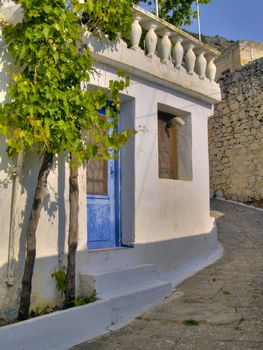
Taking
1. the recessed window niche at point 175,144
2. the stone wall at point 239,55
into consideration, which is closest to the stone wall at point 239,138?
the stone wall at point 239,55

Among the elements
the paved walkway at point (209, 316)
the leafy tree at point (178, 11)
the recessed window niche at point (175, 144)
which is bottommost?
the paved walkway at point (209, 316)

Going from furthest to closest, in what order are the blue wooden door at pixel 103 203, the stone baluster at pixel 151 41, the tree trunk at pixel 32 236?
the stone baluster at pixel 151 41 → the blue wooden door at pixel 103 203 → the tree trunk at pixel 32 236

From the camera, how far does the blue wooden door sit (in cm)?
502

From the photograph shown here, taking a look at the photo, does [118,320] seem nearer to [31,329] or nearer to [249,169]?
[31,329]

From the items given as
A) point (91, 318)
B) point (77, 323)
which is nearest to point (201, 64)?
point (91, 318)

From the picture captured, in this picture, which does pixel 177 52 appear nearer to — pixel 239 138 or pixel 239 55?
pixel 239 138

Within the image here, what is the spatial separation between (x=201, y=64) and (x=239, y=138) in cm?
578

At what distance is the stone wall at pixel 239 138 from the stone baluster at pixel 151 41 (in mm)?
6488

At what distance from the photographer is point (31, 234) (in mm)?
3744

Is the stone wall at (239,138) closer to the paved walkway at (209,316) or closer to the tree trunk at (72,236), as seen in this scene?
the paved walkway at (209,316)

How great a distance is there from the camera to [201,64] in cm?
657

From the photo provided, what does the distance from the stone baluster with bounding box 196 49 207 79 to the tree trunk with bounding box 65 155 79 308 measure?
3368 millimetres

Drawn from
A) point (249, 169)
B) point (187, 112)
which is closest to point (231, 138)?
point (249, 169)

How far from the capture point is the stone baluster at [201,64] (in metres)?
6.57
